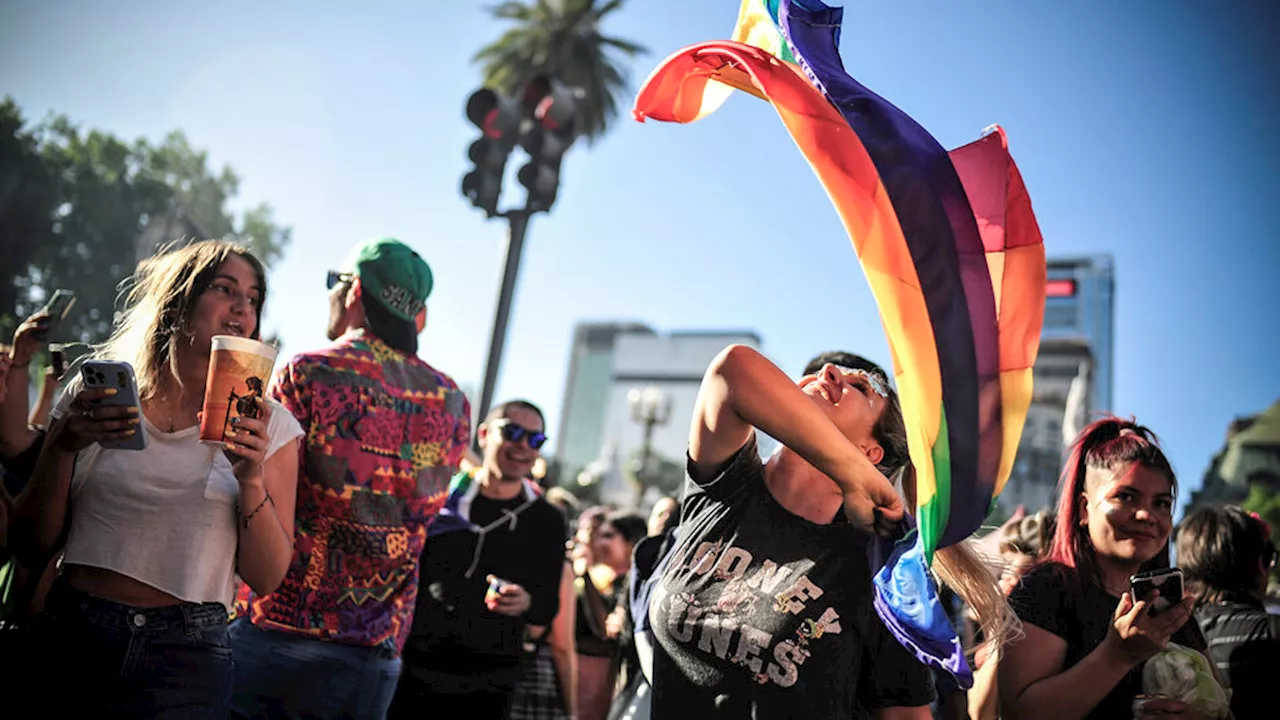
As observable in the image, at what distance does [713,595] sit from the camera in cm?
202

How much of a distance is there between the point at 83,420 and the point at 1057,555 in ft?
8.91

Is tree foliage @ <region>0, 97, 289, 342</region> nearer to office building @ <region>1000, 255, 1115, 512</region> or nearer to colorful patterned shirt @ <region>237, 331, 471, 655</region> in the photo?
colorful patterned shirt @ <region>237, 331, 471, 655</region>

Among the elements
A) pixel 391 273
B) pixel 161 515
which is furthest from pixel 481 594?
pixel 161 515

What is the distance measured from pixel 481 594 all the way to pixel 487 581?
63mm

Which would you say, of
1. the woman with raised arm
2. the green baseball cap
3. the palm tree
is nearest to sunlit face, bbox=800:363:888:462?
the woman with raised arm

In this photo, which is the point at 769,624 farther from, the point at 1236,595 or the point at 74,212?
the point at 74,212

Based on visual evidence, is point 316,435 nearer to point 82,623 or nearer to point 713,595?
point 82,623

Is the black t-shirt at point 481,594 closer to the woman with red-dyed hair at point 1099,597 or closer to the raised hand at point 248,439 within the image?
the raised hand at point 248,439

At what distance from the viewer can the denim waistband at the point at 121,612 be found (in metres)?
1.94

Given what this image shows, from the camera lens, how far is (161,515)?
2.04 m

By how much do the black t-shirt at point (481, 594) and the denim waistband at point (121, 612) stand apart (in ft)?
5.26

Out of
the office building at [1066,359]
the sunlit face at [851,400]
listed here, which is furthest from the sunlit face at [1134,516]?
the office building at [1066,359]

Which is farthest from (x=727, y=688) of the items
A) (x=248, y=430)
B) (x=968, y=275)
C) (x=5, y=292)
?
(x=5, y=292)

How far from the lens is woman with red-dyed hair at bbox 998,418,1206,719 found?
2305 millimetres
